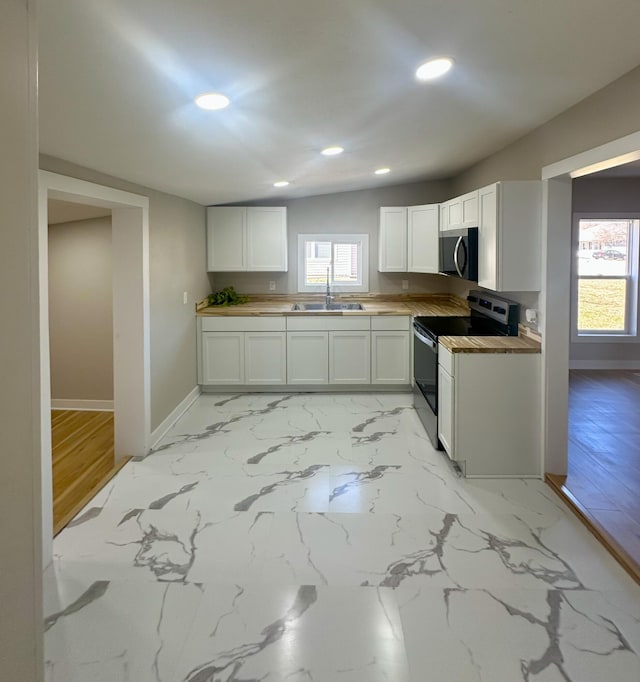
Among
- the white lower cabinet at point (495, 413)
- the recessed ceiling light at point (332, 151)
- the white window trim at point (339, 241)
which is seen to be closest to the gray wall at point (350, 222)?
the white window trim at point (339, 241)

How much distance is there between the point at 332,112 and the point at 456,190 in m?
3.51

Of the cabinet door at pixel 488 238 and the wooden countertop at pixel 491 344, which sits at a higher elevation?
the cabinet door at pixel 488 238

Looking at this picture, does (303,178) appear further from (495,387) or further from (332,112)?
(495,387)

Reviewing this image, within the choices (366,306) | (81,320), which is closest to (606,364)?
(366,306)

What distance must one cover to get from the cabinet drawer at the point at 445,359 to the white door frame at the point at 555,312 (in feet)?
1.89

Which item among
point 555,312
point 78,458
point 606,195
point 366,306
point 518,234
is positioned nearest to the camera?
point 555,312

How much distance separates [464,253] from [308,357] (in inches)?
82.2

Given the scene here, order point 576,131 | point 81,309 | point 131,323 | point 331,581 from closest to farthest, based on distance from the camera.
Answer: point 331,581, point 576,131, point 131,323, point 81,309

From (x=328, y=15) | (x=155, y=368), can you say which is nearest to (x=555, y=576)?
(x=328, y=15)

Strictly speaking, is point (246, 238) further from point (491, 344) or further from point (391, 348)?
point (491, 344)

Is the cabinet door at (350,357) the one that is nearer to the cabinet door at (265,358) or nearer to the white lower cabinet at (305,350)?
the white lower cabinet at (305,350)

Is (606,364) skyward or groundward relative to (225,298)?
groundward

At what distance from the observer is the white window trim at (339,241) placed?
6094 mm

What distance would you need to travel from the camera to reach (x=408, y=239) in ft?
18.5
